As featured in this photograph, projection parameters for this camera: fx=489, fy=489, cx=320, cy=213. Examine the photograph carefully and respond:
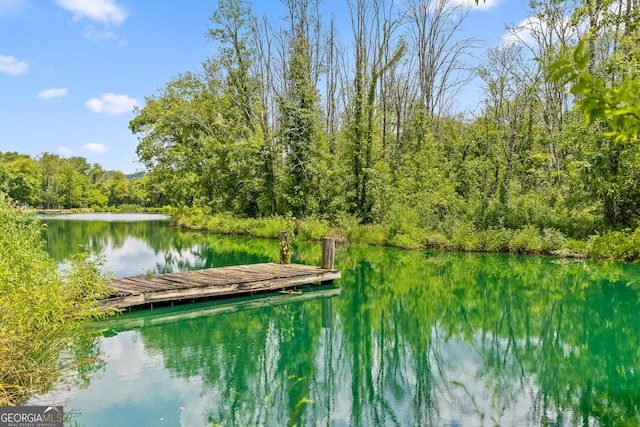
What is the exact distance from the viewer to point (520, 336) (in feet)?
27.6

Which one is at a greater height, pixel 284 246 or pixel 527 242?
pixel 284 246

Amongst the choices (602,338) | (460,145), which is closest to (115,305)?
(602,338)

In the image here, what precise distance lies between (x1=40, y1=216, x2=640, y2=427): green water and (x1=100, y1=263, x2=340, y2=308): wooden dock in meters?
0.29

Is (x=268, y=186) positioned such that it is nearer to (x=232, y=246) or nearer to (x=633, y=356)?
(x=232, y=246)

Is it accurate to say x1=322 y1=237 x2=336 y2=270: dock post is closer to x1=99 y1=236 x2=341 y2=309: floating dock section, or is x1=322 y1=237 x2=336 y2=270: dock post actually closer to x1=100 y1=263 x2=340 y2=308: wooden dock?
x1=99 y1=236 x2=341 y2=309: floating dock section

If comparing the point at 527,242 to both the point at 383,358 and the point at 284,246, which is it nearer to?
the point at 284,246

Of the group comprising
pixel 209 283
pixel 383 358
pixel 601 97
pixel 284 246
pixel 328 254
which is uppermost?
pixel 601 97

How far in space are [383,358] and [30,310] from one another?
15.1ft

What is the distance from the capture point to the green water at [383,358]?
17.2 feet

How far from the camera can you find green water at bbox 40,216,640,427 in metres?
5.25

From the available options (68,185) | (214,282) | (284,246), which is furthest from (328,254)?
(68,185)

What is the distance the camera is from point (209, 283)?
10281 millimetres

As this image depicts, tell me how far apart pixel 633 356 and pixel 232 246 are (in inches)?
657

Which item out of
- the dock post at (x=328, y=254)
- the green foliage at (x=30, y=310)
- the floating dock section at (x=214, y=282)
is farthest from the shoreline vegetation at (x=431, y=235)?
the green foliage at (x=30, y=310)
